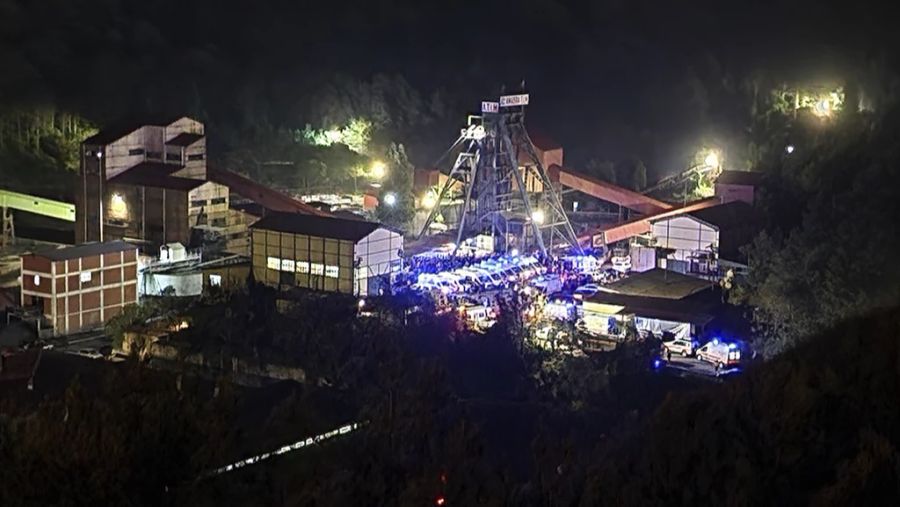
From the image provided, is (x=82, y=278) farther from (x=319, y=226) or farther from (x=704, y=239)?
(x=704, y=239)

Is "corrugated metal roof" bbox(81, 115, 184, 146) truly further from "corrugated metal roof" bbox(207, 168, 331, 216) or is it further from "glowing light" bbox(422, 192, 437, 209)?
"glowing light" bbox(422, 192, 437, 209)

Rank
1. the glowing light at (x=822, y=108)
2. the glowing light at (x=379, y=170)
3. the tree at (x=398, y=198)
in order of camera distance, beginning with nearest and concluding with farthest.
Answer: the tree at (x=398, y=198), the glowing light at (x=379, y=170), the glowing light at (x=822, y=108)

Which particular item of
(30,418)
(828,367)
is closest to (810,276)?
(828,367)

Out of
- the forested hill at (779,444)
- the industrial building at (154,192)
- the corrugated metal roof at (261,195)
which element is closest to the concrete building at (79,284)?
the industrial building at (154,192)

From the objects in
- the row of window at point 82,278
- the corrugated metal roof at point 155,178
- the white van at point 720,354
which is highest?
the corrugated metal roof at point 155,178

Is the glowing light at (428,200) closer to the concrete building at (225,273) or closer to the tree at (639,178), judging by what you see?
the concrete building at (225,273)

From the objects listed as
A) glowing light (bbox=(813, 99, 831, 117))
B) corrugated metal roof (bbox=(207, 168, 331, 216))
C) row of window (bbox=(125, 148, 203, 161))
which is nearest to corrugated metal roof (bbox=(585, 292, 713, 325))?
corrugated metal roof (bbox=(207, 168, 331, 216))

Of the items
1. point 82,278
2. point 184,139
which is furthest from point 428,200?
point 82,278
